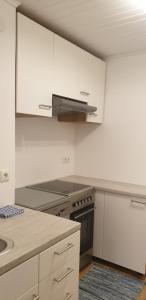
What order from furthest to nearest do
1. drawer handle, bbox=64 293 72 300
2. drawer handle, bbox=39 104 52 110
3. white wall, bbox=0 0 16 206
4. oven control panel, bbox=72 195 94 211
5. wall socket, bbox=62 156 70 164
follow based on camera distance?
wall socket, bbox=62 156 70 164
oven control panel, bbox=72 195 94 211
drawer handle, bbox=39 104 52 110
white wall, bbox=0 0 16 206
drawer handle, bbox=64 293 72 300

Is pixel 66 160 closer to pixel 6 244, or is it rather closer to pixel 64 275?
pixel 64 275

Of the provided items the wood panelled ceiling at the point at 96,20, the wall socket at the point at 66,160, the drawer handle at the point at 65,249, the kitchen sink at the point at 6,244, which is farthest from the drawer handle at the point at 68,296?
the wood panelled ceiling at the point at 96,20

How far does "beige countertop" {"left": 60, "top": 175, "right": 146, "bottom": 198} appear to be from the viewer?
2308 millimetres

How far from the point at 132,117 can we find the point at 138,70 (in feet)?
1.65

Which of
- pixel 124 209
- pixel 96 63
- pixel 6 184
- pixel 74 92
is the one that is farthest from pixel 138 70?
pixel 6 184

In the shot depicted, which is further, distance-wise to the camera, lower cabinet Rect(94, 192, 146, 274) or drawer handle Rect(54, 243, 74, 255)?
lower cabinet Rect(94, 192, 146, 274)

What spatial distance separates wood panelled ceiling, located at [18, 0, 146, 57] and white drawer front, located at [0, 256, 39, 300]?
5.35 feet

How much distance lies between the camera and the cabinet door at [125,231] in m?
2.29

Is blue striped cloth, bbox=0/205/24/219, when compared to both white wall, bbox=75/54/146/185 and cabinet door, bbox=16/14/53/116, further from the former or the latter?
white wall, bbox=75/54/146/185

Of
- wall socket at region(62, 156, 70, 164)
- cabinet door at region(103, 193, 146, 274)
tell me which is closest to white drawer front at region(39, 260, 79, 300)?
cabinet door at region(103, 193, 146, 274)

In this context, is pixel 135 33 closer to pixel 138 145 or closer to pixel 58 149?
pixel 138 145

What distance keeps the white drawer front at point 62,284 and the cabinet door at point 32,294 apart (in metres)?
0.03

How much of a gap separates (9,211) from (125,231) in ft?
4.21

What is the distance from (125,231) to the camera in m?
2.38
